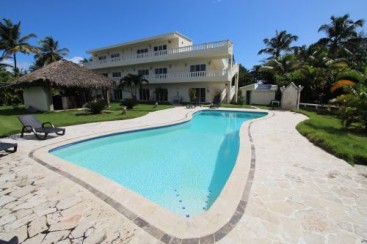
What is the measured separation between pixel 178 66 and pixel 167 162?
21.0 m

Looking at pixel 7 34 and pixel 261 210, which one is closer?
pixel 261 210

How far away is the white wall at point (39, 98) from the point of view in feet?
55.4

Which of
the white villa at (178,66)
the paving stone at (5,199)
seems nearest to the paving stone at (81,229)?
the paving stone at (5,199)

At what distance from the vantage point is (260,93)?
24469mm

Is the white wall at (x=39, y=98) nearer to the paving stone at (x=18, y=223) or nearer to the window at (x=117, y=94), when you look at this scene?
the window at (x=117, y=94)

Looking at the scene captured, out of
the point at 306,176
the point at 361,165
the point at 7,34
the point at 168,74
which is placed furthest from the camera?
the point at 7,34

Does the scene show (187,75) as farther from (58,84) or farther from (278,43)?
(278,43)

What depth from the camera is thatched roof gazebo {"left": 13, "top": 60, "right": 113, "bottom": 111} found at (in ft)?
53.1

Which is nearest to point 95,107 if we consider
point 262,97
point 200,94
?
point 200,94

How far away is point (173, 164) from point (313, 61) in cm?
2452

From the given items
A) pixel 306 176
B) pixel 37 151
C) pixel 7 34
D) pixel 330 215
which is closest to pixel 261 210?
pixel 330 215

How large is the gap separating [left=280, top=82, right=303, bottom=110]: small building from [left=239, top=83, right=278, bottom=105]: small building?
544 cm

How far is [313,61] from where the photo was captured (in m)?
22.5

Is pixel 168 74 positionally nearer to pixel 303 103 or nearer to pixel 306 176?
pixel 303 103
